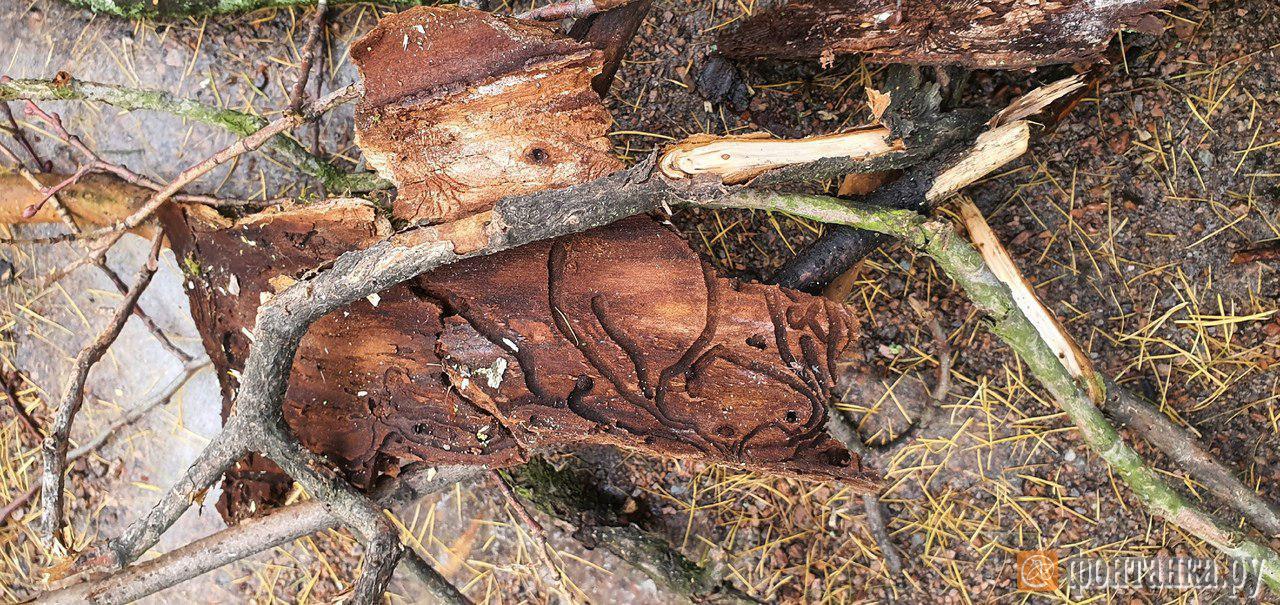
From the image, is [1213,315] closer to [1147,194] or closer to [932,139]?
[1147,194]

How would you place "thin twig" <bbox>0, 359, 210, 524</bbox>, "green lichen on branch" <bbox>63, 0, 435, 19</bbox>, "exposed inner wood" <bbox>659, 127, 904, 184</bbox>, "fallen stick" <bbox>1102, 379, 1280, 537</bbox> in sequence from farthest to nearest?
"thin twig" <bbox>0, 359, 210, 524</bbox> → "green lichen on branch" <bbox>63, 0, 435, 19</bbox> → "fallen stick" <bbox>1102, 379, 1280, 537</bbox> → "exposed inner wood" <bbox>659, 127, 904, 184</bbox>

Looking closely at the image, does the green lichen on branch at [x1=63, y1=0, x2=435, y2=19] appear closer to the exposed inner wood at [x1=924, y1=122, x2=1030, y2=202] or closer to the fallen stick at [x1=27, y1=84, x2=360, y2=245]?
the fallen stick at [x1=27, y1=84, x2=360, y2=245]

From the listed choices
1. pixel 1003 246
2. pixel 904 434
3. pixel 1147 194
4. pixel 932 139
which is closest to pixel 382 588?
pixel 904 434

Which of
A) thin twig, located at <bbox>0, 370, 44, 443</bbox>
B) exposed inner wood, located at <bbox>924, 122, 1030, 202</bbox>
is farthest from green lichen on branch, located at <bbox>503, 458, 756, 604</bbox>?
thin twig, located at <bbox>0, 370, 44, 443</bbox>

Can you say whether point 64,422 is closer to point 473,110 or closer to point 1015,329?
point 473,110

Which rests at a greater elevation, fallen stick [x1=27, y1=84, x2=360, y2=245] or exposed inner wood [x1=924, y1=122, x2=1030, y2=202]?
fallen stick [x1=27, y1=84, x2=360, y2=245]

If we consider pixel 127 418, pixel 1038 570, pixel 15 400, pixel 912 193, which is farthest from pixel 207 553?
pixel 1038 570

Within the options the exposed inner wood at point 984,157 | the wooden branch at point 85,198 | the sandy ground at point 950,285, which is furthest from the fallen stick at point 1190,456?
the wooden branch at point 85,198
